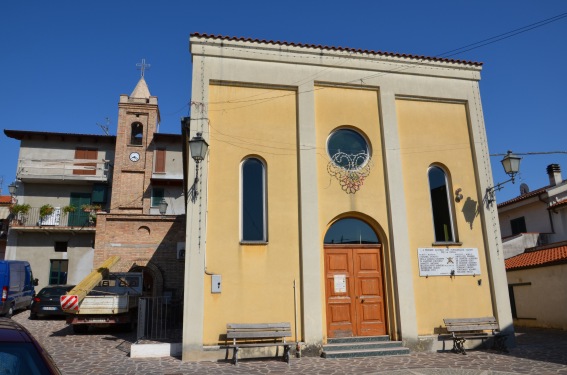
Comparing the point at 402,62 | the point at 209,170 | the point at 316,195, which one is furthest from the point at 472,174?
the point at 209,170

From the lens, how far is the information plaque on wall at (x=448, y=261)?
10.4 m

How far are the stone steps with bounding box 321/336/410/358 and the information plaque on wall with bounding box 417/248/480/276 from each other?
1884mm

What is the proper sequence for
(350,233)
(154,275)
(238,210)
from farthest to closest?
1. (154,275)
2. (350,233)
3. (238,210)

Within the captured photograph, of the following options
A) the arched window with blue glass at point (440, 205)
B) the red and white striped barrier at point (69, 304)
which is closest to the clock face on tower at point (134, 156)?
the red and white striped barrier at point (69, 304)

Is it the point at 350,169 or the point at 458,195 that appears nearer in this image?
the point at 350,169

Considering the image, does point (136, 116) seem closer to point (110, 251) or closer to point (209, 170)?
point (110, 251)

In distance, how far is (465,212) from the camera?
36.3 ft

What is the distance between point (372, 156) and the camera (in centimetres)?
1089

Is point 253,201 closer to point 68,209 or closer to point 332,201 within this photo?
point 332,201

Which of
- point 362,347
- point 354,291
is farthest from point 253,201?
point 362,347

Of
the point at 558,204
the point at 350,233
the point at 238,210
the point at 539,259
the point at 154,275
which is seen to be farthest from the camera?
the point at 558,204

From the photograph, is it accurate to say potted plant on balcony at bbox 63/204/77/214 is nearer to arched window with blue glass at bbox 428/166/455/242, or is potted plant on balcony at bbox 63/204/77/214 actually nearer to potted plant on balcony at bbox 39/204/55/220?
potted plant on balcony at bbox 39/204/55/220

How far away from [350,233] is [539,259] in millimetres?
9303

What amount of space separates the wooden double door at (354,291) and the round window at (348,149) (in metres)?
2.16
